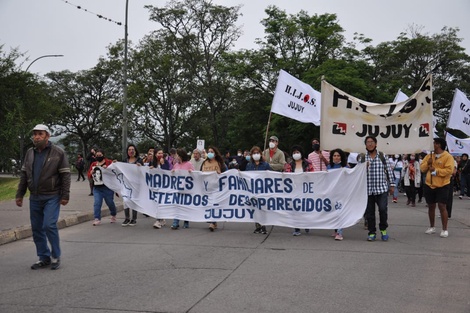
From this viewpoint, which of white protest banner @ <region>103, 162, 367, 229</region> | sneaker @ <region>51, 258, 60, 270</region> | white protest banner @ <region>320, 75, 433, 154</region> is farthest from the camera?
white protest banner @ <region>320, 75, 433, 154</region>

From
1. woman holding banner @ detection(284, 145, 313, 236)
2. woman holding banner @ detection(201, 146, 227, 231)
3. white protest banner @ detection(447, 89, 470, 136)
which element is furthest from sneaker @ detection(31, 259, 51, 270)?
white protest banner @ detection(447, 89, 470, 136)

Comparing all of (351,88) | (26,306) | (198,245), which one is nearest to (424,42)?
(351,88)

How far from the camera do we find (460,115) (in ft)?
53.5

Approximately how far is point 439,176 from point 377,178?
3.92ft

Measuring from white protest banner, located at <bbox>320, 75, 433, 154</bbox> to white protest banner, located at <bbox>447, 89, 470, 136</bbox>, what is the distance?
7.17 m

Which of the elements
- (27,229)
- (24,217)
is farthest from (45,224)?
(24,217)

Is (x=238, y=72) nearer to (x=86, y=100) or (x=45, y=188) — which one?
(x=86, y=100)

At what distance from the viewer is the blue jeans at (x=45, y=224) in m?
6.59

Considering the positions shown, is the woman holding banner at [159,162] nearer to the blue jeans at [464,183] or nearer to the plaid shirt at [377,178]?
the plaid shirt at [377,178]

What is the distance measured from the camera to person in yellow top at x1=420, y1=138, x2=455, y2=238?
29.2 ft

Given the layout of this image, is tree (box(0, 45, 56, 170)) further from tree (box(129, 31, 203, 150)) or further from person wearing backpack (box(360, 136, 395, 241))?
person wearing backpack (box(360, 136, 395, 241))

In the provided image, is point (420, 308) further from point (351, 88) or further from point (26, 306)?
point (351, 88)

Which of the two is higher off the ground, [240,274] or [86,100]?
[86,100]

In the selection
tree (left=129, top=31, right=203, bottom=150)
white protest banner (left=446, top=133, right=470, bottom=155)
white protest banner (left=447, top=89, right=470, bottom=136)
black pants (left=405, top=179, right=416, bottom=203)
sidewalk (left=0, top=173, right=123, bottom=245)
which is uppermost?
tree (left=129, top=31, right=203, bottom=150)
